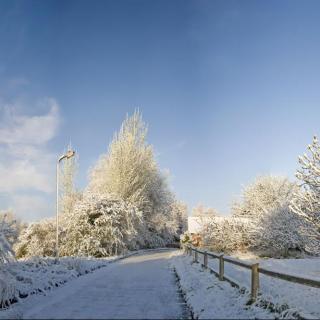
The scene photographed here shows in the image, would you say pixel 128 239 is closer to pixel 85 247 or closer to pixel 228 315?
pixel 85 247

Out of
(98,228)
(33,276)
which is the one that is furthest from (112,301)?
(98,228)

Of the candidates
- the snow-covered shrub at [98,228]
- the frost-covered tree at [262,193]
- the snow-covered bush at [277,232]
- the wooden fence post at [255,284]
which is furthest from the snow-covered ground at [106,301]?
the frost-covered tree at [262,193]

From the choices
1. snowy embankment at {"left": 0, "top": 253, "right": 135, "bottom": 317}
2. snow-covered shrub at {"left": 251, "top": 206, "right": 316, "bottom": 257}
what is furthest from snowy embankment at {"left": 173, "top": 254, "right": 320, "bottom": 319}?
snow-covered shrub at {"left": 251, "top": 206, "right": 316, "bottom": 257}

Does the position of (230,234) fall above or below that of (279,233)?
below

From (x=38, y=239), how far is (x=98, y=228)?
13.5 feet

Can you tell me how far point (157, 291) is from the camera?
11.4 meters

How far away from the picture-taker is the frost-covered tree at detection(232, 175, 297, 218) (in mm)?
40125

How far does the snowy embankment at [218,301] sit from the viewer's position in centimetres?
767

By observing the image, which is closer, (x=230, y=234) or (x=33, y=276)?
(x=33, y=276)

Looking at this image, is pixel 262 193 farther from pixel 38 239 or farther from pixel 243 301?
pixel 243 301

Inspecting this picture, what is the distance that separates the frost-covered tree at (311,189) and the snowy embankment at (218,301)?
6997mm

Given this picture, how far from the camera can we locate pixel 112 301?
9.61 m

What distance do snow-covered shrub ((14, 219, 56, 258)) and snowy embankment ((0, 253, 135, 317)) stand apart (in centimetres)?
1152

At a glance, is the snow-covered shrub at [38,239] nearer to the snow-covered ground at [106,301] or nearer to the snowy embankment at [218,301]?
the snow-covered ground at [106,301]
